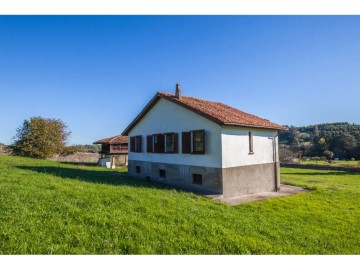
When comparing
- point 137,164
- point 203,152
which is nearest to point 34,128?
point 137,164

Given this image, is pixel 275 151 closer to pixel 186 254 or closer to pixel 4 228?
pixel 186 254

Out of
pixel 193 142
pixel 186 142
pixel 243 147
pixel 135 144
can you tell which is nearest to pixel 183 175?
pixel 186 142

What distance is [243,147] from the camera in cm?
1459

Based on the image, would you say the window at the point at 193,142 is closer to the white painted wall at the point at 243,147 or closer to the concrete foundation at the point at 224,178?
the concrete foundation at the point at 224,178

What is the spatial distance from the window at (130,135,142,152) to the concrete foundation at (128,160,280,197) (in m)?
2.86

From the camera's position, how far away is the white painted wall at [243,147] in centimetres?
1359

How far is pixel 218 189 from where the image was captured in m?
13.4

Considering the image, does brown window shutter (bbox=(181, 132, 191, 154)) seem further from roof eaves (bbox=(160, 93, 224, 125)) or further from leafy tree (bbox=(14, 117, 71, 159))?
leafy tree (bbox=(14, 117, 71, 159))

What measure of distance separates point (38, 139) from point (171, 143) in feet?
103

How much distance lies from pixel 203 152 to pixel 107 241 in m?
9.24

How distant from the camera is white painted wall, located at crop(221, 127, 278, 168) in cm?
1359

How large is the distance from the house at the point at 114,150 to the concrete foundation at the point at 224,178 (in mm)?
17260

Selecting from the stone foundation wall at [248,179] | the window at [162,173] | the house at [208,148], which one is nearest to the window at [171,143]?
the house at [208,148]

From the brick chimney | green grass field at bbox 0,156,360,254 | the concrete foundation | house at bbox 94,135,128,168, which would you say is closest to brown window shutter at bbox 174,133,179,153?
the concrete foundation
